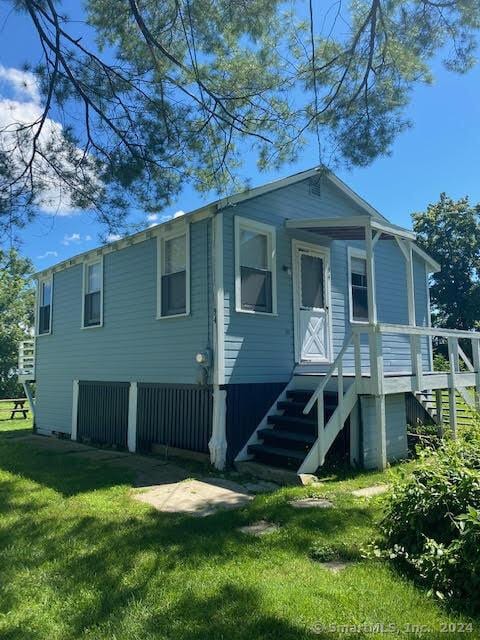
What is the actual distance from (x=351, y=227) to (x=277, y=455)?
4032 mm

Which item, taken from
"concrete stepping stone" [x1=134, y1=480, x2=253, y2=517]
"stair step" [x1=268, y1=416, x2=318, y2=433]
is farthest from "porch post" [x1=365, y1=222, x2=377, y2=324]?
"concrete stepping stone" [x1=134, y1=480, x2=253, y2=517]

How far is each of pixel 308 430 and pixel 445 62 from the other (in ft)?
16.9

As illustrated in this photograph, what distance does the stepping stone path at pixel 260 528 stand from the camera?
446 cm

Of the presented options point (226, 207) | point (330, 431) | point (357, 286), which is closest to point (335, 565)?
point (330, 431)

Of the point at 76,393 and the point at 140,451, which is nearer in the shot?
the point at 140,451

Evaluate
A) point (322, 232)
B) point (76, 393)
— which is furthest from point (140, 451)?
point (322, 232)

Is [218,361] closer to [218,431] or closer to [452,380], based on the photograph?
[218,431]

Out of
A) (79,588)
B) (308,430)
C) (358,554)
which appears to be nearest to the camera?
(79,588)

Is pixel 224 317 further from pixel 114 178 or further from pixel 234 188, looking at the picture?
pixel 114 178

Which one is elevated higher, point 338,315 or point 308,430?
point 338,315

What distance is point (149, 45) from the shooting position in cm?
554

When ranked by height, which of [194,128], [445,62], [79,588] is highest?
[445,62]

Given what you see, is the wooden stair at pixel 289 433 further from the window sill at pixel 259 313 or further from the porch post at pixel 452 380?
the porch post at pixel 452 380

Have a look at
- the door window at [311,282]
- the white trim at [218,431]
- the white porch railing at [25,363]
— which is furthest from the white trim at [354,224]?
the white porch railing at [25,363]
